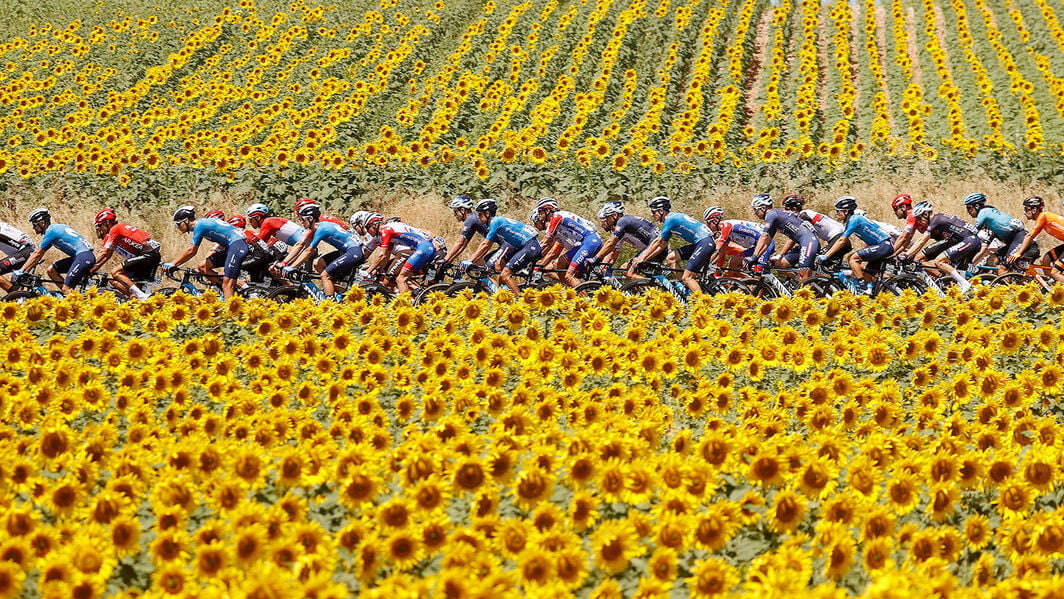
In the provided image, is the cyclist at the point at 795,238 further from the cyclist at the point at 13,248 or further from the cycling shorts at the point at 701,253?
the cyclist at the point at 13,248

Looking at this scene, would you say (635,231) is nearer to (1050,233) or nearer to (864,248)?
(864,248)

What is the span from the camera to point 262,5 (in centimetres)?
3444

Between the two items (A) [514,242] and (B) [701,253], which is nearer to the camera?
(B) [701,253]

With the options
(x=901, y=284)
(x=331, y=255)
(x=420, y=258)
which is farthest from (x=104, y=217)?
(x=901, y=284)

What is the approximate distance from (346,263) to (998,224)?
30.8 feet

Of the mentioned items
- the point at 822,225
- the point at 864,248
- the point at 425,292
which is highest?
the point at 822,225

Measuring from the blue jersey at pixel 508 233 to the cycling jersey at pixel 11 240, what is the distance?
6743mm

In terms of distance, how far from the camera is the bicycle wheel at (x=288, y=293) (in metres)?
13.4

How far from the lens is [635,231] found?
13.8 m

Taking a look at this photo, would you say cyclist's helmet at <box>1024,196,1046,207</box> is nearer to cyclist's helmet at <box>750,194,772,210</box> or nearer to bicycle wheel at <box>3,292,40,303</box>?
cyclist's helmet at <box>750,194,772,210</box>

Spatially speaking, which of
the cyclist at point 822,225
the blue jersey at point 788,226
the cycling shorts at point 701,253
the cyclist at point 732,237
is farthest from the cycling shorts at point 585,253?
the cyclist at point 822,225

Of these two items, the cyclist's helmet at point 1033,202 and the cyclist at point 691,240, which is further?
the cyclist's helmet at point 1033,202

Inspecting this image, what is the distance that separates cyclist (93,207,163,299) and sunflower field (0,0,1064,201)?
6005 millimetres

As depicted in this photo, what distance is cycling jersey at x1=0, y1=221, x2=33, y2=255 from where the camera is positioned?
1401 centimetres
